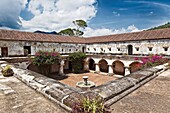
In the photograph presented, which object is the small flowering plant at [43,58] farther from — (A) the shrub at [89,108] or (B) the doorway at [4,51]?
(A) the shrub at [89,108]

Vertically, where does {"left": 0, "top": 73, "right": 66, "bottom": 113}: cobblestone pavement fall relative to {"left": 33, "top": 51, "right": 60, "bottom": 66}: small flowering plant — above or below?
below

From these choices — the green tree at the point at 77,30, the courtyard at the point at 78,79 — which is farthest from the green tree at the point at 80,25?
the courtyard at the point at 78,79

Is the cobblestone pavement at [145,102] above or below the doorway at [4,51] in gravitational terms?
below

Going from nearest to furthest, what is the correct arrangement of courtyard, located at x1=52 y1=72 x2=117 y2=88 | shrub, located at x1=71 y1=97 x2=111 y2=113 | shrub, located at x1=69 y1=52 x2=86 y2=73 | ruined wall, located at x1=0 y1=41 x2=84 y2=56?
shrub, located at x1=71 y1=97 x2=111 y2=113 → courtyard, located at x1=52 y1=72 x2=117 y2=88 → ruined wall, located at x1=0 y1=41 x2=84 y2=56 → shrub, located at x1=69 y1=52 x2=86 y2=73

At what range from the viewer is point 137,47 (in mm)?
19344

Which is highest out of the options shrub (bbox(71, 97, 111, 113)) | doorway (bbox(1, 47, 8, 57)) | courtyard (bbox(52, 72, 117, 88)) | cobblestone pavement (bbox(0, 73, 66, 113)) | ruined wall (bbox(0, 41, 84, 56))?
ruined wall (bbox(0, 41, 84, 56))

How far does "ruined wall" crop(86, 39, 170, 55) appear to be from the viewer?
16.8 meters

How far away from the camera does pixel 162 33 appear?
17.5m

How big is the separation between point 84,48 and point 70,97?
2488cm

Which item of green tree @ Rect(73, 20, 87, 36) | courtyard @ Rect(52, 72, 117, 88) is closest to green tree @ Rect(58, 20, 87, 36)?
green tree @ Rect(73, 20, 87, 36)

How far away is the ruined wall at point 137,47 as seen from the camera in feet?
55.2

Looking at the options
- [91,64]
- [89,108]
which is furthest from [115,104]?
[91,64]

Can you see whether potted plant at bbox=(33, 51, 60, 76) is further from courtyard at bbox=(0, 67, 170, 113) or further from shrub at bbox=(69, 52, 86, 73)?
courtyard at bbox=(0, 67, 170, 113)

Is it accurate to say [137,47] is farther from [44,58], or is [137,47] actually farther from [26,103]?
[26,103]
